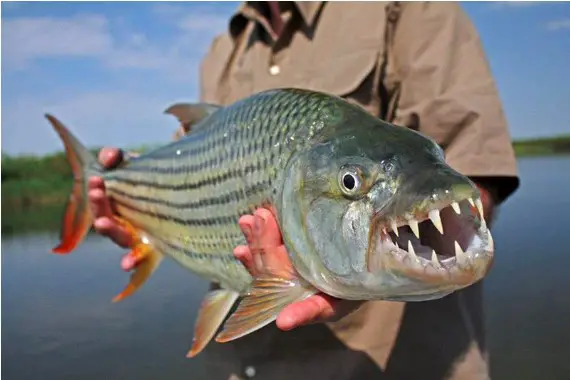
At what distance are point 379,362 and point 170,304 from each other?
6.99m

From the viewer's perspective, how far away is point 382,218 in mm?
1482

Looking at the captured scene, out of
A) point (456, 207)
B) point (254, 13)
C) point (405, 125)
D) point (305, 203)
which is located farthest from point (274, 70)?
point (456, 207)

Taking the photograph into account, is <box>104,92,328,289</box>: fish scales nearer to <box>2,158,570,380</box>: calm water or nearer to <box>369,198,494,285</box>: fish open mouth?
<box>369,198,494,285</box>: fish open mouth

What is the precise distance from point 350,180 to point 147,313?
7785 mm

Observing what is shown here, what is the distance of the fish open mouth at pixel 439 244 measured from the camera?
4.52 ft

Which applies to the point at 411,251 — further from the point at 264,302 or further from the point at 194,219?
the point at 194,219

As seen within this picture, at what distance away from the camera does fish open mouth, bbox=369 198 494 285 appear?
4.52ft

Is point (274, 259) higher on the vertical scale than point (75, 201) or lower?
higher

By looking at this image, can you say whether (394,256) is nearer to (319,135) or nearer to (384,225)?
(384,225)

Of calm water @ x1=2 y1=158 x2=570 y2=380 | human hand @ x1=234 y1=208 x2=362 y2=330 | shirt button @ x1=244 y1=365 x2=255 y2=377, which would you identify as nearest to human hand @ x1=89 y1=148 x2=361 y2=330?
human hand @ x1=234 y1=208 x2=362 y2=330

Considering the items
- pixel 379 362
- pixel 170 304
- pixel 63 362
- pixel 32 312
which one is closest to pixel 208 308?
pixel 379 362

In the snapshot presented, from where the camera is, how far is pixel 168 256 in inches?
102

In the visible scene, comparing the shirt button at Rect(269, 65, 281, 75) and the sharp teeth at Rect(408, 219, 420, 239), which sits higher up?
the sharp teeth at Rect(408, 219, 420, 239)

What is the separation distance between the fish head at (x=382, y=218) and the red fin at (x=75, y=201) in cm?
151
